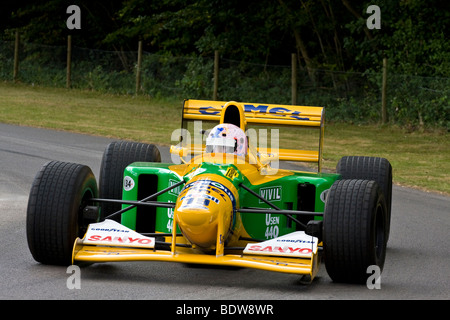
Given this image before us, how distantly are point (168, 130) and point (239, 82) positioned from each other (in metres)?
6.84

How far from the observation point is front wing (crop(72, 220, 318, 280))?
259 inches

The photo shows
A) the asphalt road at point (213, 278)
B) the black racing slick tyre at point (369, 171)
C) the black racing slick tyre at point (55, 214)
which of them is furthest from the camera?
the black racing slick tyre at point (369, 171)

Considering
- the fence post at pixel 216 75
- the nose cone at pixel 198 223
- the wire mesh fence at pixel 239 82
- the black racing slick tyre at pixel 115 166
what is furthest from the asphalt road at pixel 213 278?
the fence post at pixel 216 75

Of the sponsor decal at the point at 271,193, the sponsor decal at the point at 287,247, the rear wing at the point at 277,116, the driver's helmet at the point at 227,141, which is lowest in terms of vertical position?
the sponsor decal at the point at 287,247

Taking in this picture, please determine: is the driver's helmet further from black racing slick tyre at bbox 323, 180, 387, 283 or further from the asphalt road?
black racing slick tyre at bbox 323, 180, 387, 283

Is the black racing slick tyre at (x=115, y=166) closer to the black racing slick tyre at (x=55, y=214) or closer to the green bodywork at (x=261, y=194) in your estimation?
the green bodywork at (x=261, y=194)

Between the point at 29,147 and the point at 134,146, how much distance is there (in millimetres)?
7890

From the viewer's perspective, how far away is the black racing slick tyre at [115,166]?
8.62 metres

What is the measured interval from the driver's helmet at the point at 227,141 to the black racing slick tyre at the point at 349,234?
120cm

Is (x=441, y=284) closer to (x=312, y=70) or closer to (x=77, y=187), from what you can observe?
(x=77, y=187)

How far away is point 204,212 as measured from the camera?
259 inches

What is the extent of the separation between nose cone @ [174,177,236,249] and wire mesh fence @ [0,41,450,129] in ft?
51.6

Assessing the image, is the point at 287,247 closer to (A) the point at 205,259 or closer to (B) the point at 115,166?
(A) the point at 205,259
